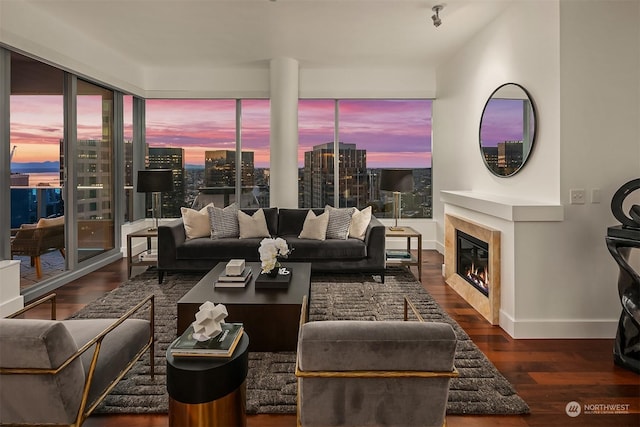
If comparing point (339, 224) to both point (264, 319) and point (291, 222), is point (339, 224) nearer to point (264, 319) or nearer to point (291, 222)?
point (291, 222)

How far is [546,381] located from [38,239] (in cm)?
490

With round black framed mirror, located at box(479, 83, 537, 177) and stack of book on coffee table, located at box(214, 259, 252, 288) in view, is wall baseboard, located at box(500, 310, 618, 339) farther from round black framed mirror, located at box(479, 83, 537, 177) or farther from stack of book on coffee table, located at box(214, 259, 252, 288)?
stack of book on coffee table, located at box(214, 259, 252, 288)

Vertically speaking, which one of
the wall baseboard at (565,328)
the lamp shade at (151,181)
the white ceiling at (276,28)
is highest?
the white ceiling at (276,28)

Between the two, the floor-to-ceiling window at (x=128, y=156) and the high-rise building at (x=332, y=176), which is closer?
the floor-to-ceiling window at (x=128, y=156)

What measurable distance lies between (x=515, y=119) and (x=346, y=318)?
2.43 metres

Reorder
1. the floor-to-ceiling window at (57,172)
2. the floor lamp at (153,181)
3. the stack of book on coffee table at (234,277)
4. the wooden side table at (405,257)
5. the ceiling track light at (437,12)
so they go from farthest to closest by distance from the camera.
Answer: the floor lamp at (153,181) < the wooden side table at (405,257) < the floor-to-ceiling window at (57,172) < the ceiling track light at (437,12) < the stack of book on coffee table at (234,277)

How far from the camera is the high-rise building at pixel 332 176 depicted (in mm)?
7039

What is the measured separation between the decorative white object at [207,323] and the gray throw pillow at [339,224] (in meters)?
3.27

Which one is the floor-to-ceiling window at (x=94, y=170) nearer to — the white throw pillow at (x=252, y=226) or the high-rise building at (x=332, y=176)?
the white throw pillow at (x=252, y=226)

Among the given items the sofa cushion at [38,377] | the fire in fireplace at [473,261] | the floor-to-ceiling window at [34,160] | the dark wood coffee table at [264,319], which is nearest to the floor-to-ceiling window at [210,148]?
the floor-to-ceiling window at [34,160]

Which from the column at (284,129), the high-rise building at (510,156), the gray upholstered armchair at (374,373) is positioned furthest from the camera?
the column at (284,129)

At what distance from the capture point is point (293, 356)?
9.58 ft

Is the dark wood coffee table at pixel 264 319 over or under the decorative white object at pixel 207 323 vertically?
under

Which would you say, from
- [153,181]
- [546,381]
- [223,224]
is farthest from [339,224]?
[546,381]
